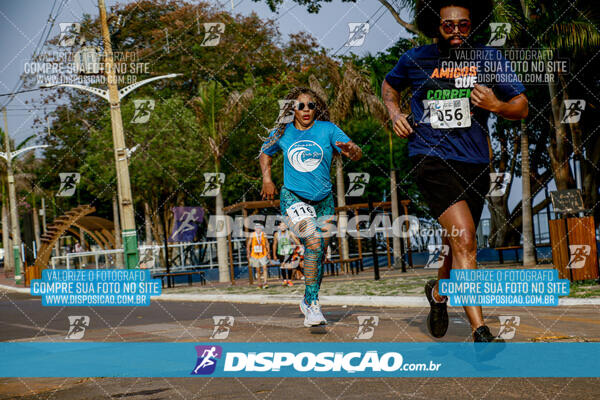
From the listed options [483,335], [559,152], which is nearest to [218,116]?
[559,152]

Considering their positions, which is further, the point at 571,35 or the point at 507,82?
the point at 571,35

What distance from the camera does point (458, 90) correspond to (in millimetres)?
4453

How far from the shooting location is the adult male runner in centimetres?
439

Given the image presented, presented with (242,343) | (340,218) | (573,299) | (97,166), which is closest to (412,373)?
(242,343)

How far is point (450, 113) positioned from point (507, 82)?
0.45 metres

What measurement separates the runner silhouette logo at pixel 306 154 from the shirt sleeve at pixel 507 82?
169 cm

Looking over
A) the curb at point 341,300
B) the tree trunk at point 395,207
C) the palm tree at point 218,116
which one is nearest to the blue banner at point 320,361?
the curb at point 341,300

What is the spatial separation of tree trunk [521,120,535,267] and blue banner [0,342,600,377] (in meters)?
11.7

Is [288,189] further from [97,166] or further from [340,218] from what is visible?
[97,166]

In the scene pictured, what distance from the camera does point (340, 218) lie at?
21016 mm

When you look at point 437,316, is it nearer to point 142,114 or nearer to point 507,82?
point 507,82

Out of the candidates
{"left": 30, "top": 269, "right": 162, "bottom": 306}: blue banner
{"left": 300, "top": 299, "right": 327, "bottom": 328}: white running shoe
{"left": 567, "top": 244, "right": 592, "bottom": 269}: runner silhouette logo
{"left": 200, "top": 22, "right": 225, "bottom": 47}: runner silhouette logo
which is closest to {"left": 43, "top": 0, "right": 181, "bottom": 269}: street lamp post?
{"left": 30, "top": 269, "right": 162, "bottom": 306}: blue banner

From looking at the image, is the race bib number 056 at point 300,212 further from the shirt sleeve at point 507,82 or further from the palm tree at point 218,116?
the palm tree at point 218,116

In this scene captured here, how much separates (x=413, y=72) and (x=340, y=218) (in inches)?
642
